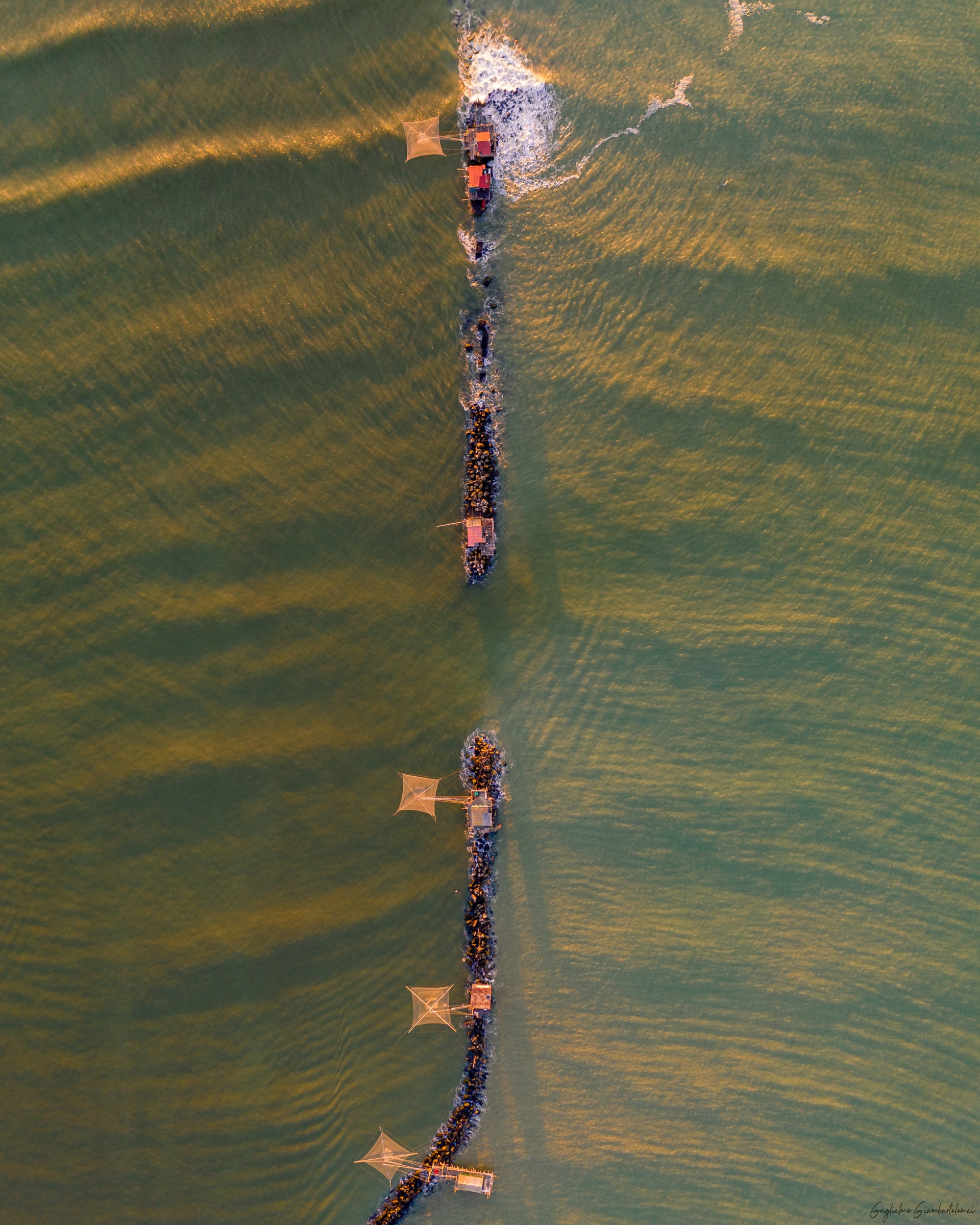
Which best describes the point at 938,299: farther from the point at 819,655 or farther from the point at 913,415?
the point at 819,655

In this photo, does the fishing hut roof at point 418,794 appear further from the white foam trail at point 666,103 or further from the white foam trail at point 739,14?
the white foam trail at point 739,14

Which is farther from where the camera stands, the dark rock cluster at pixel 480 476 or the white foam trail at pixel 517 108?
the dark rock cluster at pixel 480 476

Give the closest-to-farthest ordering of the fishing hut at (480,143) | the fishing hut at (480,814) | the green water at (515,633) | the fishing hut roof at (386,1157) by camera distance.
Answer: the fishing hut at (480,143)
the green water at (515,633)
the fishing hut at (480,814)
the fishing hut roof at (386,1157)

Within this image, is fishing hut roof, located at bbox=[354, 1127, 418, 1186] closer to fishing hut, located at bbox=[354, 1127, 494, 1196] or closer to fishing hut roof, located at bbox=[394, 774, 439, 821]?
fishing hut, located at bbox=[354, 1127, 494, 1196]

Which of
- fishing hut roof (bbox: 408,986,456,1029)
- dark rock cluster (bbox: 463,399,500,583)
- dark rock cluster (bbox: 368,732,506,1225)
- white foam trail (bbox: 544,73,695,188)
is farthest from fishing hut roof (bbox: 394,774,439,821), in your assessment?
white foam trail (bbox: 544,73,695,188)

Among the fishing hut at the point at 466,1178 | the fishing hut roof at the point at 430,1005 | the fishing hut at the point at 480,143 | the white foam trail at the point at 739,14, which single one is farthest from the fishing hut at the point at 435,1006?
the white foam trail at the point at 739,14

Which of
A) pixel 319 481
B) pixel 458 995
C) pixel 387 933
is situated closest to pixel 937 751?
pixel 458 995
